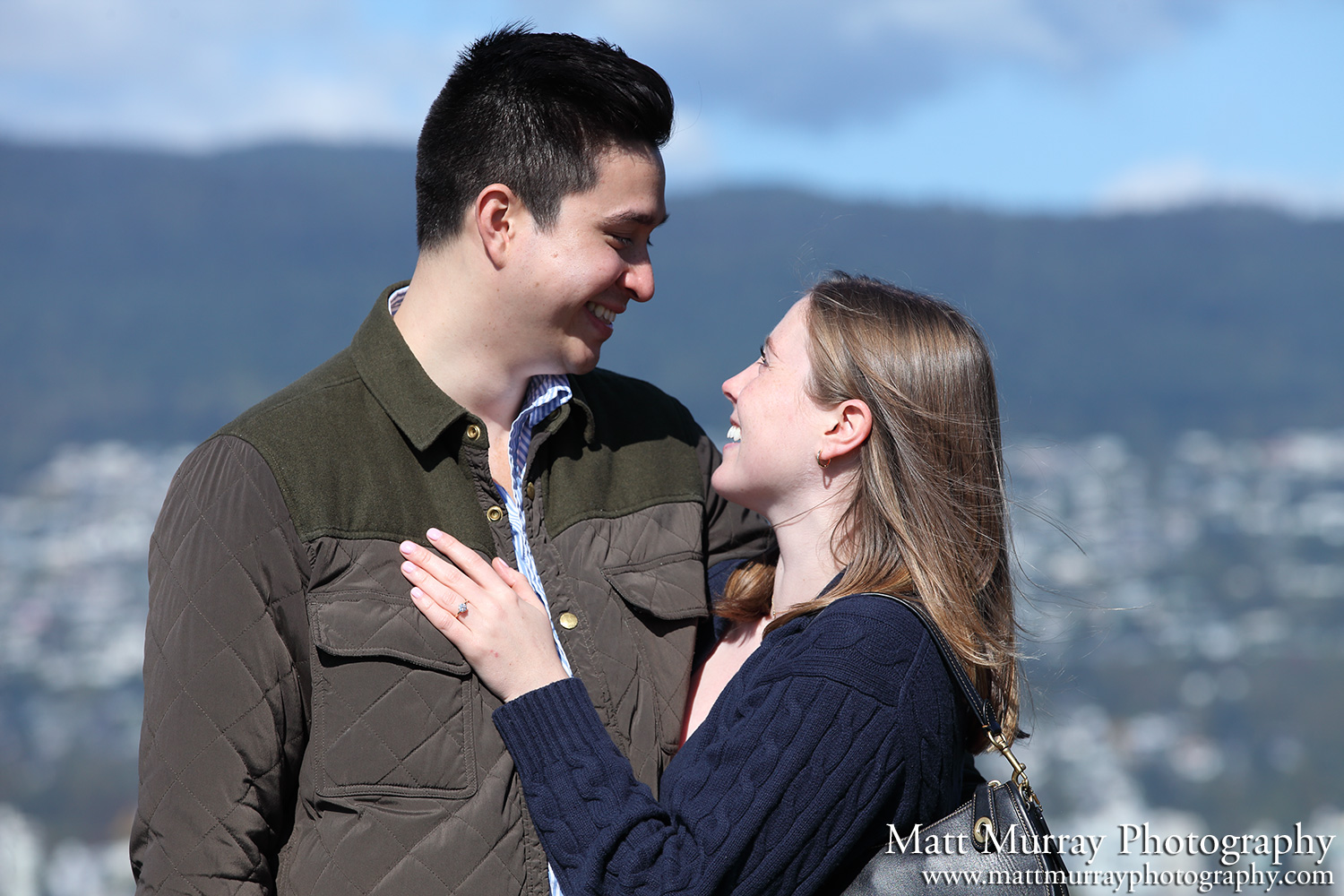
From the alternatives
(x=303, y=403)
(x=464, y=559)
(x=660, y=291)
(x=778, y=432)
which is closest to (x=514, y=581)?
(x=464, y=559)

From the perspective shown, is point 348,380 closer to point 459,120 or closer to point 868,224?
point 459,120

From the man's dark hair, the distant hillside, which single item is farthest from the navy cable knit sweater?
the distant hillside

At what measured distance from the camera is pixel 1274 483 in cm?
3559

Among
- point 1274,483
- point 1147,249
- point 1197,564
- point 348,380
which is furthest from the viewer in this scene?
point 1147,249

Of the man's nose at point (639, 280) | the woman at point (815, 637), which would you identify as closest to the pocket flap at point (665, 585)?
the woman at point (815, 637)

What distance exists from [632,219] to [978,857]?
1.48 metres

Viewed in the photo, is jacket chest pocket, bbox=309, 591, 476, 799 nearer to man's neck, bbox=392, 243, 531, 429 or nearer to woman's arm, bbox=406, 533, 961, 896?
woman's arm, bbox=406, 533, 961, 896

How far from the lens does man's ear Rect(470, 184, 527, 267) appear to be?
2.27m

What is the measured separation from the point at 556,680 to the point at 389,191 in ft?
197

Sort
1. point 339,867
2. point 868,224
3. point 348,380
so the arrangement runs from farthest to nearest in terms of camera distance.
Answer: point 868,224 < point 348,380 < point 339,867

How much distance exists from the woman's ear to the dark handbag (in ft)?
2.27

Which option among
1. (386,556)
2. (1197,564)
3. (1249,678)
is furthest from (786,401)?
(1197,564)

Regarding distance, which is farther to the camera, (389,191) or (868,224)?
(389,191)

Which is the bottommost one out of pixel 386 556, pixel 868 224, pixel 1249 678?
pixel 1249 678
